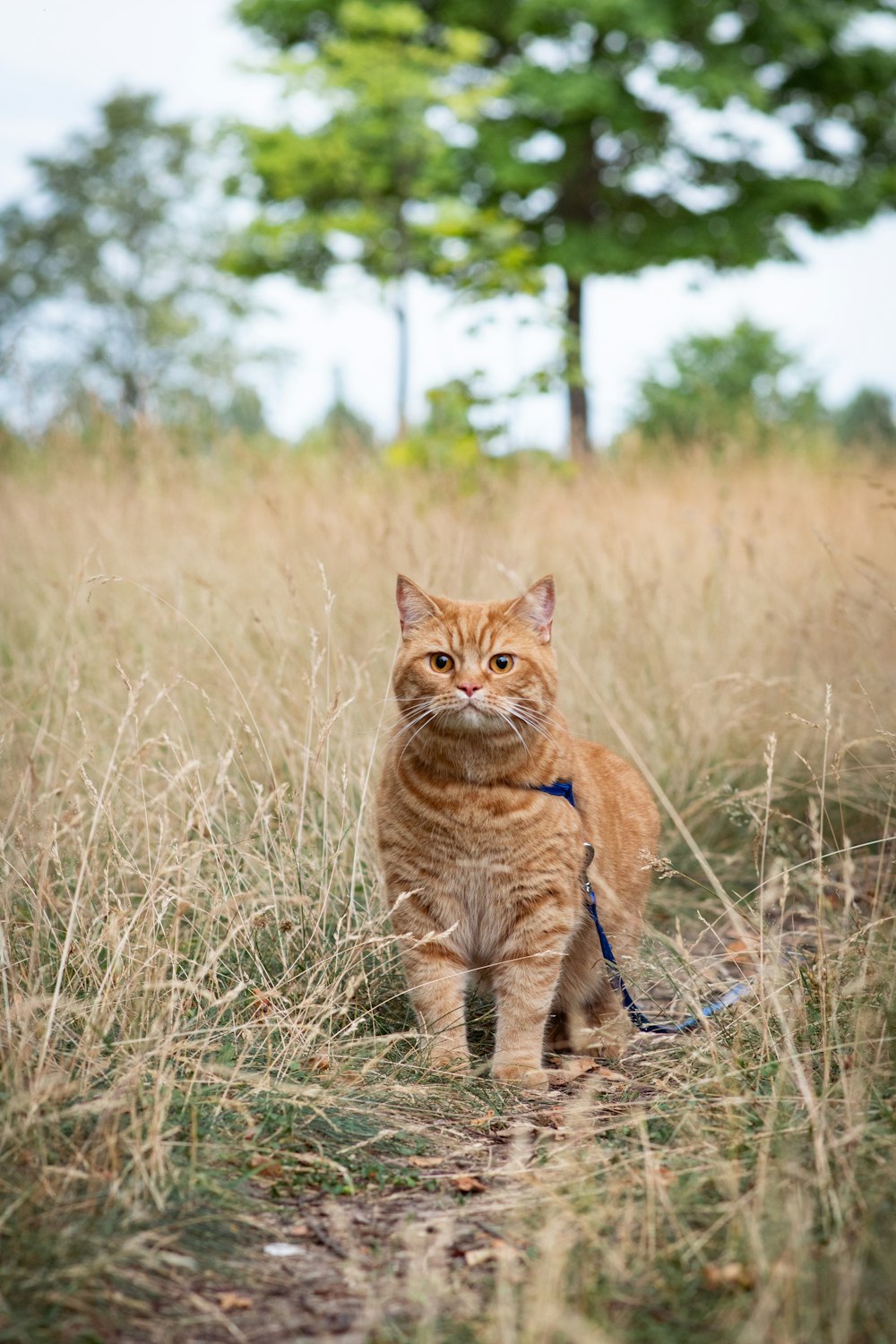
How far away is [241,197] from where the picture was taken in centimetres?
1758

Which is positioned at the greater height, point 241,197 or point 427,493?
point 241,197

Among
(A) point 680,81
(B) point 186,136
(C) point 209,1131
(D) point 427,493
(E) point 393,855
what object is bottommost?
(C) point 209,1131

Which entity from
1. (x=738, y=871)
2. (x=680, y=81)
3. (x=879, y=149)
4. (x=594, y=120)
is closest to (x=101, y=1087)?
(x=738, y=871)

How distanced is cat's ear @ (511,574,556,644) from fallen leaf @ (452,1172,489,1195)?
1.35m

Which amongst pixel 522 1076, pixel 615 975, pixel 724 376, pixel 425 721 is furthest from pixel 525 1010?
pixel 724 376

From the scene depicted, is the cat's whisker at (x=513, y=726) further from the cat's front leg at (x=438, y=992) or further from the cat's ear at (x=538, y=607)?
the cat's front leg at (x=438, y=992)

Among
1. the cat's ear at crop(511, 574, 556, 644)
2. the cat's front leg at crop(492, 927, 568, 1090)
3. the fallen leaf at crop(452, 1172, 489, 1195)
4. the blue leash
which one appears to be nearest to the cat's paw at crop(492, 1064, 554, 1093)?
the cat's front leg at crop(492, 927, 568, 1090)

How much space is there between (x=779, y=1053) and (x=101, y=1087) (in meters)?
1.33

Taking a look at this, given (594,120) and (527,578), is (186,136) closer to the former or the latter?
(594,120)

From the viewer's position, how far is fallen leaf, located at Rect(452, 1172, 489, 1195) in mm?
2221

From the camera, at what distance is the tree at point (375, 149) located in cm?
1507

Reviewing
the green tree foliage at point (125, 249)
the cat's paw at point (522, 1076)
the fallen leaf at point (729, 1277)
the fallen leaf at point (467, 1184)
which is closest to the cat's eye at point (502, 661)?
the cat's paw at point (522, 1076)

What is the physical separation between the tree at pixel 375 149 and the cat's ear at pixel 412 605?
39.4 ft

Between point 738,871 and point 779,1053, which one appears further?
point 738,871
